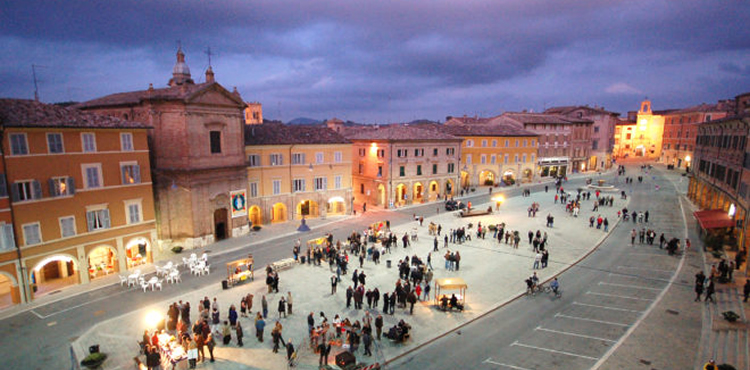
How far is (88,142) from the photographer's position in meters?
25.6

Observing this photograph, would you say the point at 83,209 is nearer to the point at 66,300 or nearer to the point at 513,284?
the point at 66,300

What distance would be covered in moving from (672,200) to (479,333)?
1886 inches

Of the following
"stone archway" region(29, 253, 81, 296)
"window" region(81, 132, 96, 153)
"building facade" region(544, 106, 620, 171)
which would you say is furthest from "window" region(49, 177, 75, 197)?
"building facade" region(544, 106, 620, 171)

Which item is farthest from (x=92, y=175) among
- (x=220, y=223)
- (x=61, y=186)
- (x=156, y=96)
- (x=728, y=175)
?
(x=728, y=175)

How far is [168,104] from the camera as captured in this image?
31.3m

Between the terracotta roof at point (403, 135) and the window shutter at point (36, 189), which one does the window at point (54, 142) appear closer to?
the window shutter at point (36, 189)

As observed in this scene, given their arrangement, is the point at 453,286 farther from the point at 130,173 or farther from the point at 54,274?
the point at 54,274

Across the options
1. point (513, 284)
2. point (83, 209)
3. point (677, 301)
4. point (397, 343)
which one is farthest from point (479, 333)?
point (83, 209)

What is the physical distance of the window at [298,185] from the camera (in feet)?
138

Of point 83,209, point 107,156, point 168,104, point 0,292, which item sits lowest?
point 0,292

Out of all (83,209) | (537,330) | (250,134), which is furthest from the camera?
(250,134)

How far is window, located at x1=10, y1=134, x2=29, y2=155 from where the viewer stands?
22156 mm

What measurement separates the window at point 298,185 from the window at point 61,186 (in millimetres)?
20149

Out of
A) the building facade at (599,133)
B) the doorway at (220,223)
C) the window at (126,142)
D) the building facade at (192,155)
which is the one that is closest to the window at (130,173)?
the window at (126,142)
